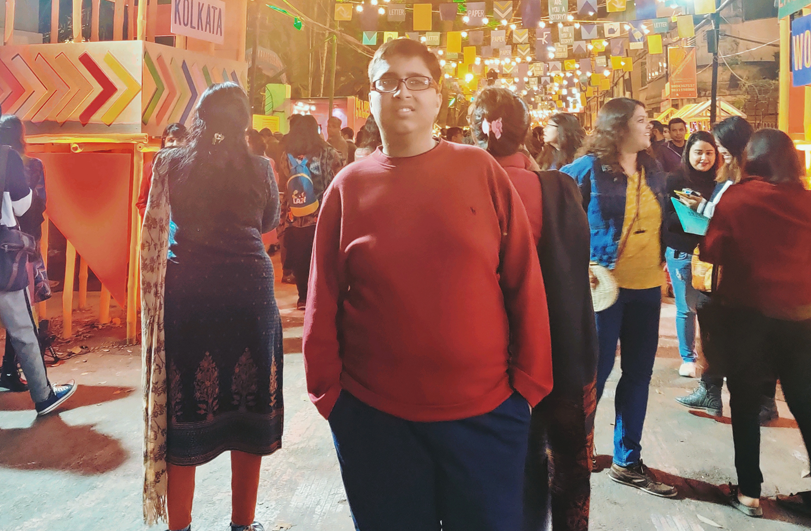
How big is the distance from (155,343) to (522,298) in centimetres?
157

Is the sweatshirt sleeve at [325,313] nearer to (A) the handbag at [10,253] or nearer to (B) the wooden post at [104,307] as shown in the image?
(A) the handbag at [10,253]

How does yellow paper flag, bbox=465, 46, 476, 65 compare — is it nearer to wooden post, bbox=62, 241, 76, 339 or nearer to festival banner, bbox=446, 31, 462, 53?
festival banner, bbox=446, 31, 462, 53

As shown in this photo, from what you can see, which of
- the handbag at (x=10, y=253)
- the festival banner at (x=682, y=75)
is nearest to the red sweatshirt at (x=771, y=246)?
the handbag at (x=10, y=253)

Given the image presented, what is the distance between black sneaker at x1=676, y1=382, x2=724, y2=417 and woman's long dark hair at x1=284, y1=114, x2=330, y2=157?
429 cm

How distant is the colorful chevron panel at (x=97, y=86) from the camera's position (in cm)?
542

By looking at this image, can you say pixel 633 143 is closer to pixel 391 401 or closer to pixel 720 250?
pixel 720 250

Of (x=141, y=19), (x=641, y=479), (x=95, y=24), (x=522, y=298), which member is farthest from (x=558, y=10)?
(x=522, y=298)

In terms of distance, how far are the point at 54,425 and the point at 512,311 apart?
12.1 ft

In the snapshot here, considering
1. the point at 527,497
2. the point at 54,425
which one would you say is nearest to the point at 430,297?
the point at 527,497

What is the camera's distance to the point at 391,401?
60.9 inches

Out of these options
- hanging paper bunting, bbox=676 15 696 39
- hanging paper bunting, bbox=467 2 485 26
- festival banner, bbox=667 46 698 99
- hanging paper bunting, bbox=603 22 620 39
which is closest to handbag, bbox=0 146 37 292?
hanging paper bunting, bbox=467 2 485 26

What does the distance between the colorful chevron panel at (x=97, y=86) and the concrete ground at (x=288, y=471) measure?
258 centimetres

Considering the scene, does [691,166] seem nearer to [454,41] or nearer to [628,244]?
[628,244]

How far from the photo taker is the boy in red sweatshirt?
1509mm
